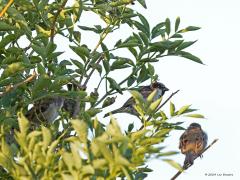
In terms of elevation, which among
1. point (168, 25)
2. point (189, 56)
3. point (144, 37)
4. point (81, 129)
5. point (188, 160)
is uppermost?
point (168, 25)

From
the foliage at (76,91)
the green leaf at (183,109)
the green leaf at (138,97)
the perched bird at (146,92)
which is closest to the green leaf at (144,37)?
the foliage at (76,91)

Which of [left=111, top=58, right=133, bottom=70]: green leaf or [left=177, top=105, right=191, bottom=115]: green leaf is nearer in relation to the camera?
[left=177, top=105, right=191, bottom=115]: green leaf

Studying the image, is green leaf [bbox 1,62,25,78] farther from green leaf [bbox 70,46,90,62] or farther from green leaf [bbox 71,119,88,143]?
green leaf [bbox 71,119,88,143]

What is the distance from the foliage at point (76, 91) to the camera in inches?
128

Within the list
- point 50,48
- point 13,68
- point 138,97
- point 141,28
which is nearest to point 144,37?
point 141,28

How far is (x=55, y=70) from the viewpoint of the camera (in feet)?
18.6

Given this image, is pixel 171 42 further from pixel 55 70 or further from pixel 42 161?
pixel 42 161

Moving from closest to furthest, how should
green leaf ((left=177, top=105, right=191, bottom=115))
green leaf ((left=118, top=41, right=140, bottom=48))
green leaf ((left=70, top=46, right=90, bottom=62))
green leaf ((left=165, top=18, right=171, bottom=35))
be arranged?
green leaf ((left=177, top=105, right=191, bottom=115)) → green leaf ((left=70, top=46, right=90, bottom=62)) → green leaf ((left=118, top=41, right=140, bottom=48)) → green leaf ((left=165, top=18, right=171, bottom=35))

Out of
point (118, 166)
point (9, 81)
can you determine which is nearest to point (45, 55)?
point (9, 81)

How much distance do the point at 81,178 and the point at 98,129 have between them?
0.59m

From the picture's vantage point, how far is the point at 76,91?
18.3 ft

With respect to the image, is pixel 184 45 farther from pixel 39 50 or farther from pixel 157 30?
pixel 39 50

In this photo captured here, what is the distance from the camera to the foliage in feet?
10.7

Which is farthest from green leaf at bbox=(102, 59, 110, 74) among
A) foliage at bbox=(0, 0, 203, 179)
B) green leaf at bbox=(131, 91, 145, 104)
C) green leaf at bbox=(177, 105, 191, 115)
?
green leaf at bbox=(131, 91, 145, 104)
